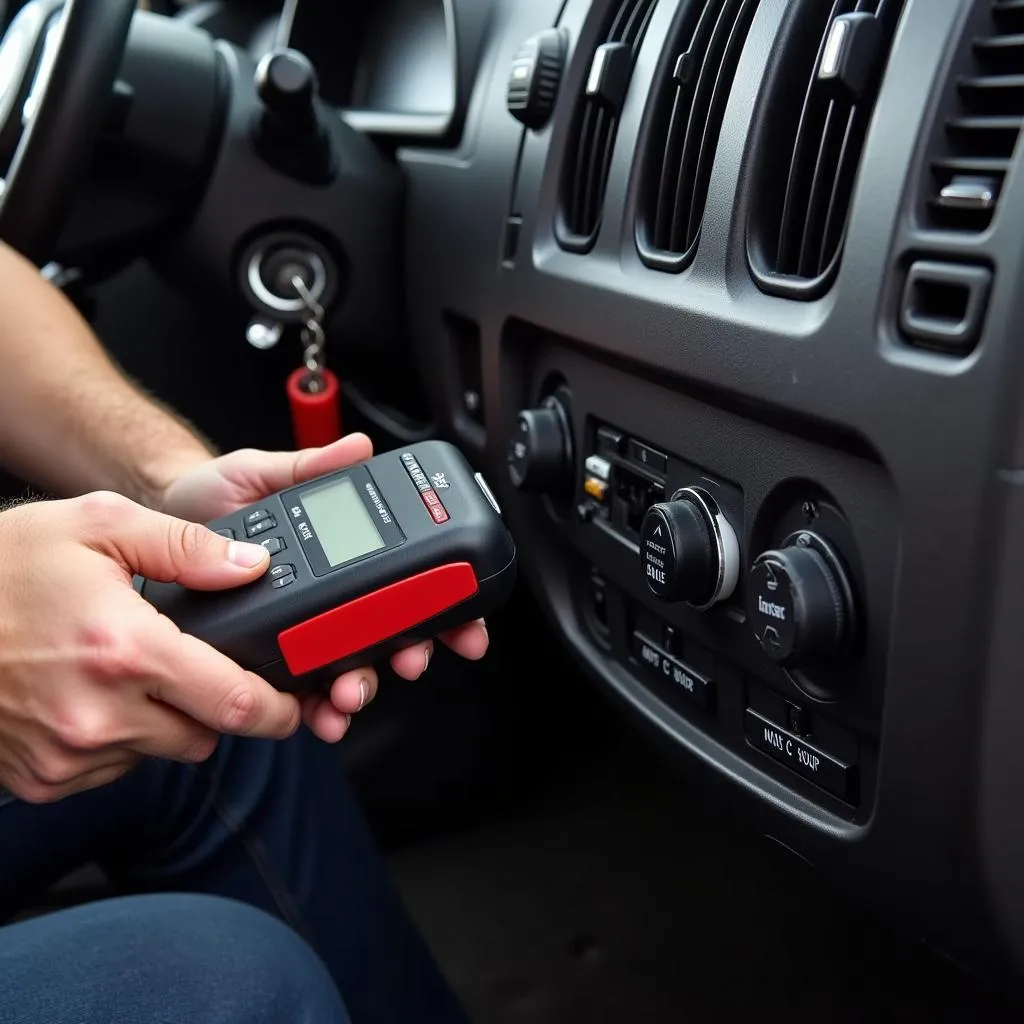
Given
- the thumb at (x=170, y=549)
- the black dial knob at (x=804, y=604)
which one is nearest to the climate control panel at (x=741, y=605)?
the black dial knob at (x=804, y=604)

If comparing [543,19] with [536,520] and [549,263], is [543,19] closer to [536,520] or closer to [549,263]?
[549,263]

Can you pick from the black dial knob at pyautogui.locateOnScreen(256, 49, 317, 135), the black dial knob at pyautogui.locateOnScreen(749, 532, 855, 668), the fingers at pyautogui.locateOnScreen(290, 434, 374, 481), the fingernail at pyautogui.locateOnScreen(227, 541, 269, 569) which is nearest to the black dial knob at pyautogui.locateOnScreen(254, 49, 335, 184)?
the black dial knob at pyautogui.locateOnScreen(256, 49, 317, 135)

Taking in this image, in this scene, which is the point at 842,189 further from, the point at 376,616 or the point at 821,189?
the point at 376,616

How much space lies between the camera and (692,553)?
0.58 metres

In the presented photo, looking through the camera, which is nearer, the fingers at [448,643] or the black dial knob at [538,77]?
the fingers at [448,643]

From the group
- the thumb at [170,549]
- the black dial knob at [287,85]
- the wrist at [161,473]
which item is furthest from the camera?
the black dial knob at [287,85]

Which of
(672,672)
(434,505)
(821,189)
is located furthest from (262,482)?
(821,189)

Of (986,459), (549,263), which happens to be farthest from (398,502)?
(986,459)

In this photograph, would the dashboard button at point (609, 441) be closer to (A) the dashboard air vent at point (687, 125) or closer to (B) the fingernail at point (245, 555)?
(A) the dashboard air vent at point (687, 125)

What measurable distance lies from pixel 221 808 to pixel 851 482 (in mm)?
500

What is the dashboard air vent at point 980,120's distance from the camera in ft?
1.44

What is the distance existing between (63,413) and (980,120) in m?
0.61

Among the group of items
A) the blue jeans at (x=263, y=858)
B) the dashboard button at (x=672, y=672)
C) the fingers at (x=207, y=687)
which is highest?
the fingers at (x=207, y=687)

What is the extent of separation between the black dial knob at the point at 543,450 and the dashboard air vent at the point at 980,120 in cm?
32
